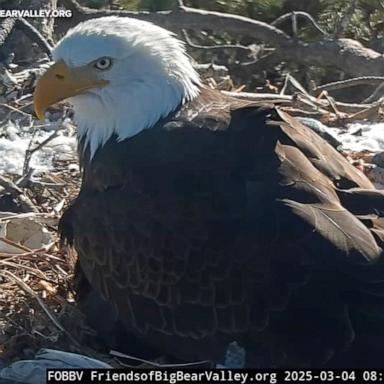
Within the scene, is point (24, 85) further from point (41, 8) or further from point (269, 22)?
point (269, 22)

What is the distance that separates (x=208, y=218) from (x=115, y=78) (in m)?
0.85

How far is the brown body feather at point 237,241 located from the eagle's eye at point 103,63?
1.12 ft

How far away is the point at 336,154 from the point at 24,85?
239cm

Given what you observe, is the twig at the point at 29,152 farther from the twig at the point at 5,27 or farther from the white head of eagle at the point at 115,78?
the twig at the point at 5,27

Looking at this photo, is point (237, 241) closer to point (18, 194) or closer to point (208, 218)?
point (208, 218)

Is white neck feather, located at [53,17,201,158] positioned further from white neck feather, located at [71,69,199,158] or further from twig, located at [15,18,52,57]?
twig, located at [15,18,52,57]

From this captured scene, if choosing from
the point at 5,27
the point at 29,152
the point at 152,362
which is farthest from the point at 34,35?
the point at 152,362

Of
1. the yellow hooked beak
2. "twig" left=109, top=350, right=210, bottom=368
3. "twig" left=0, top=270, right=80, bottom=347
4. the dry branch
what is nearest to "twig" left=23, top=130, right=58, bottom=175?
"twig" left=0, top=270, right=80, bottom=347

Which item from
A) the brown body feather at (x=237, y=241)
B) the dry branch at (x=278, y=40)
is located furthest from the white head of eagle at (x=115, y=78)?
the dry branch at (x=278, y=40)

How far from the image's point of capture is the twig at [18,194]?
6.34m

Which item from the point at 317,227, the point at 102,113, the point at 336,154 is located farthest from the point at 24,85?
the point at 317,227

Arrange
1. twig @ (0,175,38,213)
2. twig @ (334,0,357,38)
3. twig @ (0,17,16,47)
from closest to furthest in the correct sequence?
twig @ (0,175,38,213) < twig @ (0,17,16,47) < twig @ (334,0,357,38)

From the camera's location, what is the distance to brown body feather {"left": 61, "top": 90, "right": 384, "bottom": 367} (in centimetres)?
495

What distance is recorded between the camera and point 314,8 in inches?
370
